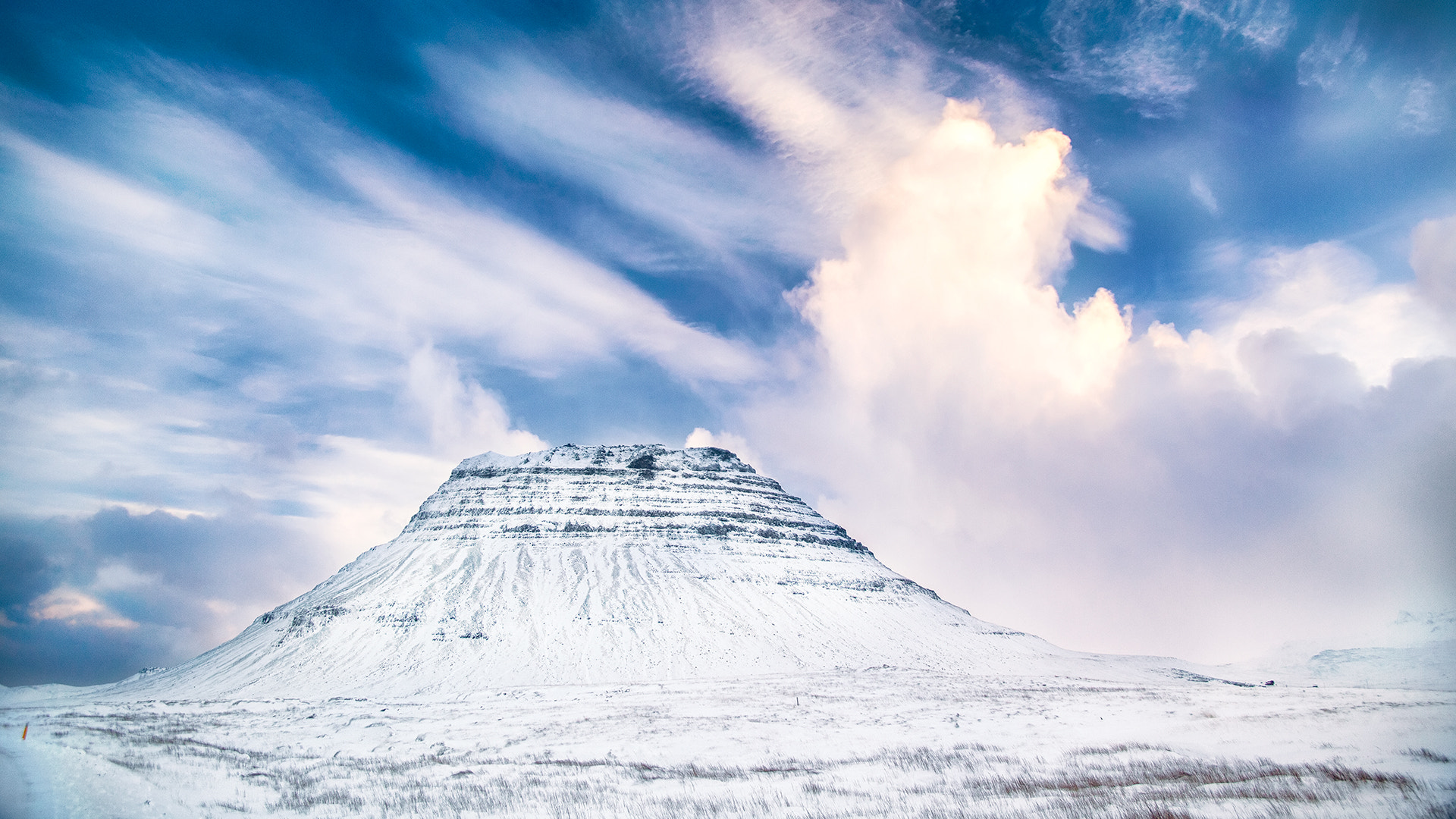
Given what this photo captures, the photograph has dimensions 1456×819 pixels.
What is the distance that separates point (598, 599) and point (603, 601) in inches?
26.3

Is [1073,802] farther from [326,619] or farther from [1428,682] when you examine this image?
[326,619]

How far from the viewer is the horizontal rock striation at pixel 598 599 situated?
73125mm

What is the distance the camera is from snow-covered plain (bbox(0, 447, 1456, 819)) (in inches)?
810

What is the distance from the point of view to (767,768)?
85.0 ft

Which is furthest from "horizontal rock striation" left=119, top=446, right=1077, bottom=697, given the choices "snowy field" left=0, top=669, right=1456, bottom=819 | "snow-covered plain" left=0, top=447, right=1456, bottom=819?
"snowy field" left=0, top=669, right=1456, bottom=819

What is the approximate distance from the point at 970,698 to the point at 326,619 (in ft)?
231

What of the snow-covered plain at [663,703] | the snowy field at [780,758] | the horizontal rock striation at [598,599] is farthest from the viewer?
the horizontal rock striation at [598,599]

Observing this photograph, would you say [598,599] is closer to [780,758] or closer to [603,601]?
[603,601]

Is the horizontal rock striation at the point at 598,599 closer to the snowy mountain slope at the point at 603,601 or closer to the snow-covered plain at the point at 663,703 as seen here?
the snowy mountain slope at the point at 603,601

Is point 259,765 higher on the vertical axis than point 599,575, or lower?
lower

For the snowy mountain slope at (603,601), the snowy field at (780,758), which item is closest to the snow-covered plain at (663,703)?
the snowy field at (780,758)

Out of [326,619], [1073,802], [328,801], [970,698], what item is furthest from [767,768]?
[326,619]

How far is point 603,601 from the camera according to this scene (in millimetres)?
87250

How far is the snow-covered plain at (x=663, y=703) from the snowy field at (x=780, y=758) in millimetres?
193
